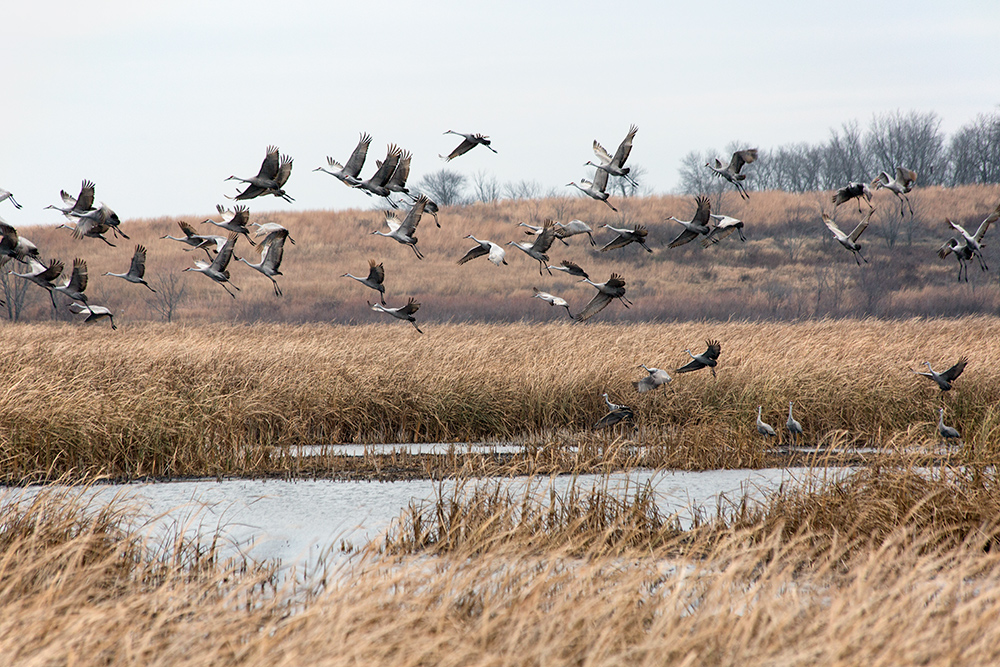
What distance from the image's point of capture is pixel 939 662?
144 inches

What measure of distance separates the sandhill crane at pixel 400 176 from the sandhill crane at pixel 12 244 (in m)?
3.69

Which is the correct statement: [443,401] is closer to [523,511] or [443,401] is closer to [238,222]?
[238,222]

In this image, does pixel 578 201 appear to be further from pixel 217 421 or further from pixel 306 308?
pixel 217 421

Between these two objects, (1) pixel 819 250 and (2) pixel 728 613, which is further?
(1) pixel 819 250

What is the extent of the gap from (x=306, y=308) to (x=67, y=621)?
37.5 meters

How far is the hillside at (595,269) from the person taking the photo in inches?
1580

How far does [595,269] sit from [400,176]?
39436mm

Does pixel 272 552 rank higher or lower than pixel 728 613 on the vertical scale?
lower

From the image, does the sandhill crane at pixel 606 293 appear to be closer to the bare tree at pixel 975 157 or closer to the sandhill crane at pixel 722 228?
the sandhill crane at pixel 722 228

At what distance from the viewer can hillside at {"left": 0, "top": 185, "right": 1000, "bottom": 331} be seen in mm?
40125

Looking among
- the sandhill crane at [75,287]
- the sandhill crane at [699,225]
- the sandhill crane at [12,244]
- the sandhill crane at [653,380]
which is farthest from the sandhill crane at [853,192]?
A: the sandhill crane at [75,287]

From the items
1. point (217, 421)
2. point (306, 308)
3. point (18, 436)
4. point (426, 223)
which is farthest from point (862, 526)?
point (426, 223)

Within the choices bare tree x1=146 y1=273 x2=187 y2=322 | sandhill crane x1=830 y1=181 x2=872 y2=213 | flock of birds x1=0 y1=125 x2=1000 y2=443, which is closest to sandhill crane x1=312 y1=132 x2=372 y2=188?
flock of birds x1=0 y1=125 x2=1000 y2=443

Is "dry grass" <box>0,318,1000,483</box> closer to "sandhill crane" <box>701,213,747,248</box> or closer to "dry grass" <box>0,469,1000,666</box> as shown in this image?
"sandhill crane" <box>701,213,747,248</box>
